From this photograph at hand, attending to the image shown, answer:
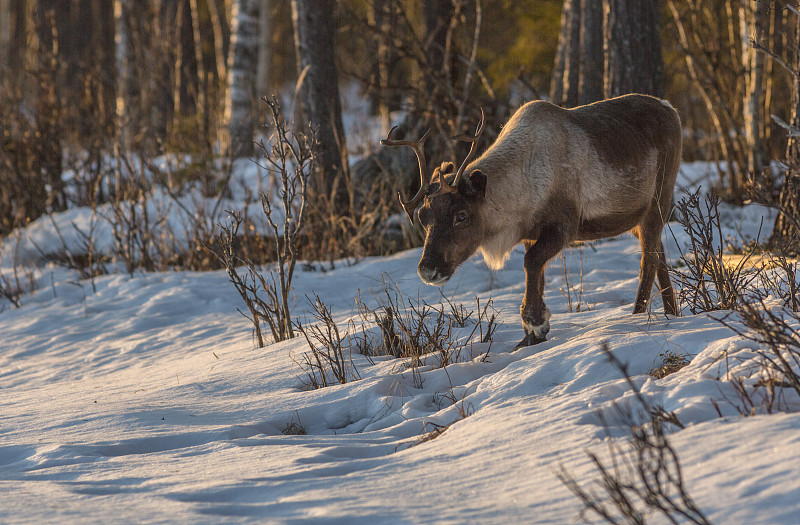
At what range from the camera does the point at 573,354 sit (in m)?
3.89

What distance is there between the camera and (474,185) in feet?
14.5

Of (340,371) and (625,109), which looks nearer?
(340,371)

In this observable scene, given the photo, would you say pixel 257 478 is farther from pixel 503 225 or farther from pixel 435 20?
pixel 435 20

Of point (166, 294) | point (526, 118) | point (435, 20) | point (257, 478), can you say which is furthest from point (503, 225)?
point (435, 20)

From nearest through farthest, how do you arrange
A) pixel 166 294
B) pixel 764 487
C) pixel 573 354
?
pixel 764 487, pixel 573 354, pixel 166 294

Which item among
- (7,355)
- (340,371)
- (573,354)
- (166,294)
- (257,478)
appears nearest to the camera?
(257,478)

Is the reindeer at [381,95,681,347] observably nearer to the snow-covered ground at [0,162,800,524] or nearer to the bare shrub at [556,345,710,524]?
the snow-covered ground at [0,162,800,524]

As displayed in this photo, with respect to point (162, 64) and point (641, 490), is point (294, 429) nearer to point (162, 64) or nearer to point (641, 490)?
point (641, 490)

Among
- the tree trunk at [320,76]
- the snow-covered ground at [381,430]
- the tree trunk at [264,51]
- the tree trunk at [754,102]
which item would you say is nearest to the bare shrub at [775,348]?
the snow-covered ground at [381,430]

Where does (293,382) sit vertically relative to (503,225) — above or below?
below

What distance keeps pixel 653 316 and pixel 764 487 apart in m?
2.49

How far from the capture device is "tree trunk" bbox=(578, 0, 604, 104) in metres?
9.26

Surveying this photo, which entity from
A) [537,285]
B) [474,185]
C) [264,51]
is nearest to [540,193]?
[474,185]

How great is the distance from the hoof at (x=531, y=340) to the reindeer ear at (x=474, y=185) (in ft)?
2.80
